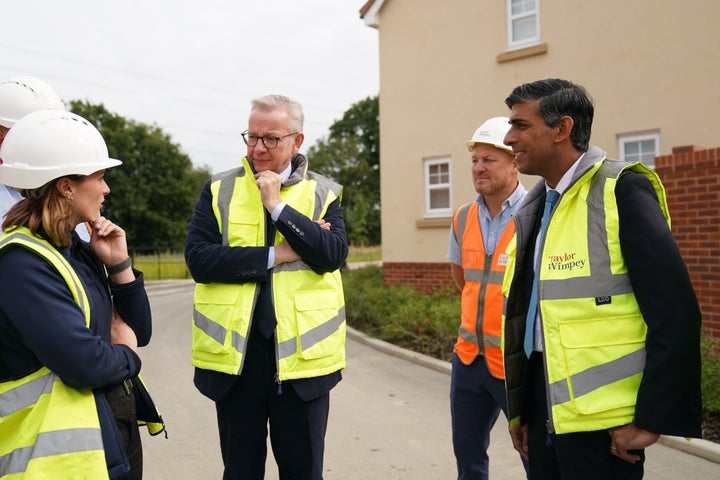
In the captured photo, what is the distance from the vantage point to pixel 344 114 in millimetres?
63656

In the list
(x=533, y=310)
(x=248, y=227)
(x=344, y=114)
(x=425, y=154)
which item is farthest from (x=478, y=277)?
(x=344, y=114)

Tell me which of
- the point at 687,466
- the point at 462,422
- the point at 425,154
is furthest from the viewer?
the point at 425,154

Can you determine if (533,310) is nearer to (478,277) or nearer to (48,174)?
(478,277)

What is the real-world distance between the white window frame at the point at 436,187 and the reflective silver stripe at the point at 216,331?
981 cm

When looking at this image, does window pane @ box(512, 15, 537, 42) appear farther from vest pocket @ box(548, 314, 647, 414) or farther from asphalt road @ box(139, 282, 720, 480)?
vest pocket @ box(548, 314, 647, 414)

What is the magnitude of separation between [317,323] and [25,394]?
1.32 metres

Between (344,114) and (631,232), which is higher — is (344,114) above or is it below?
above

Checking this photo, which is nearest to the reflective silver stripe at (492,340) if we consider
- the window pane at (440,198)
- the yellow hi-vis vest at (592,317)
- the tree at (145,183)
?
the yellow hi-vis vest at (592,317)

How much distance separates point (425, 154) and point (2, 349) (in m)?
11.4

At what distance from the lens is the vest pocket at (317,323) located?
2.95 m

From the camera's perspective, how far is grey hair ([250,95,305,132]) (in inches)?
127

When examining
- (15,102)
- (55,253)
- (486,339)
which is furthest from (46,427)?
(486,339)

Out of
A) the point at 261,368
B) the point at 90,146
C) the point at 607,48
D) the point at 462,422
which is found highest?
the point at 607,48

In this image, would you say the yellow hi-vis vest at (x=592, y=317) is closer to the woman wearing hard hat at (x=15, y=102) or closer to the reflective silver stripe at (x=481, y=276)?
the reflective silver stripe at (x=481, y=276)
